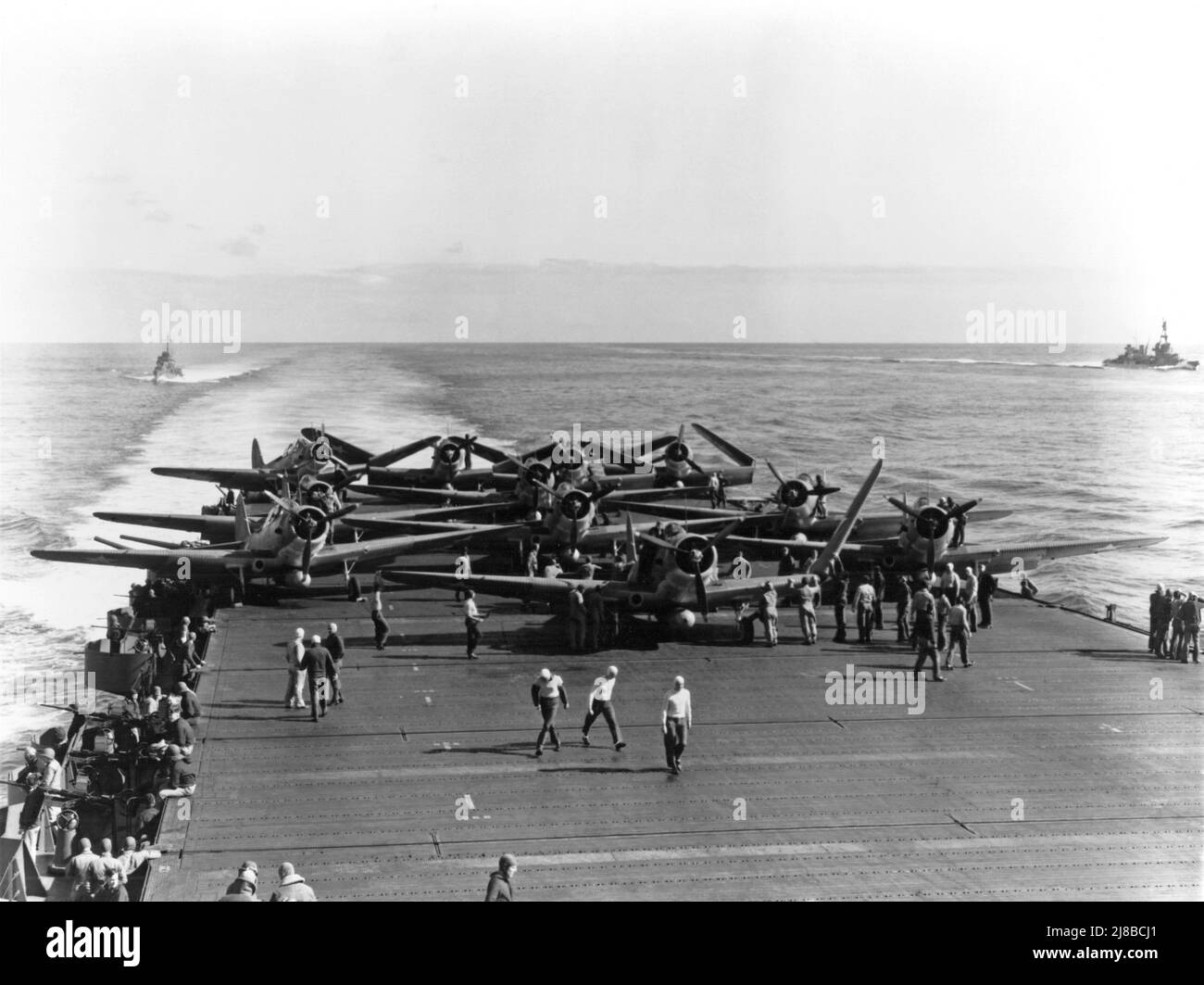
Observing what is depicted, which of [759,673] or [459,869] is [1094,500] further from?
[459,869]

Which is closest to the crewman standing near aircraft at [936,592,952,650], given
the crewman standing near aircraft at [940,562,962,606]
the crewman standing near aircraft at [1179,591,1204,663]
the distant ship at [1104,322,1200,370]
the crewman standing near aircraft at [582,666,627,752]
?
the crewman standing near aircraft at [940,562,962,606]

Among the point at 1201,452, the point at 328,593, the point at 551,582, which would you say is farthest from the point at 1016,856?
the point at 1201,452

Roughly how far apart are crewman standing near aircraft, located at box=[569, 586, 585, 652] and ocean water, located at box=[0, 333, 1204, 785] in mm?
24963

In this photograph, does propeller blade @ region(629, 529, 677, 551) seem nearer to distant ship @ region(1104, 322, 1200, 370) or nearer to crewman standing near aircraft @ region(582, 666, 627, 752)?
crewman standing near aircraft @ region(582, 666, 627, 752)

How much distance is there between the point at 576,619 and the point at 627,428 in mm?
102783

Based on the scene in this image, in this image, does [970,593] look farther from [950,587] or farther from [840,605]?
[840,605]

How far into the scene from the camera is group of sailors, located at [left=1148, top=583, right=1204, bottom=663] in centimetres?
2944

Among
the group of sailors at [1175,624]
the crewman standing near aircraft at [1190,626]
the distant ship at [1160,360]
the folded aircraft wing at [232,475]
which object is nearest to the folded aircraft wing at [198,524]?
the folded aircraft wing at [232,475]

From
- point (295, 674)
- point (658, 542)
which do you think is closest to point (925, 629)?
point (658, 542)

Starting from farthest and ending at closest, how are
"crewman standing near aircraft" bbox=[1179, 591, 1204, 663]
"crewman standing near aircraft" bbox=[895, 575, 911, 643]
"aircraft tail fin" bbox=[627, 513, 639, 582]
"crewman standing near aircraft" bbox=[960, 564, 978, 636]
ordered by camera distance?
"crewman standing near aircraft" bbox=[895, 575, 911, 643], "crewman standing near aircraft" bbox=[960, 564, 978, 636], "aircraft tail fin" bbox=[627, 513, 639, 582], "crewman standing near aircraft" bbox=[1179, 591, 1204, 663]

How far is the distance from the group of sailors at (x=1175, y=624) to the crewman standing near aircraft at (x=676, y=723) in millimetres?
13829

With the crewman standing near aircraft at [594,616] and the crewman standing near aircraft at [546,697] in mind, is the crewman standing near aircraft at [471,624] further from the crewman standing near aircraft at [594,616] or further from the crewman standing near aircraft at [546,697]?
the crewman standing near aircraft at [546,697]

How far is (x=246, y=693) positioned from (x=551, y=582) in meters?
8.00
